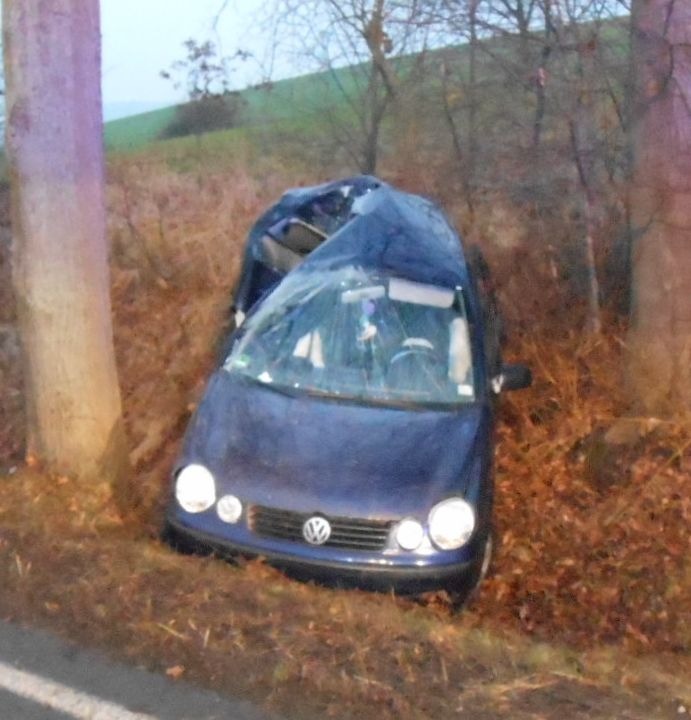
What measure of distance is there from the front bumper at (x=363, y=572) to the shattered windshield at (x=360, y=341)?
1.23m

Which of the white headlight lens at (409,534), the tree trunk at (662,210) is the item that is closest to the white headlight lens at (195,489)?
the white headlight lens at (409,534)

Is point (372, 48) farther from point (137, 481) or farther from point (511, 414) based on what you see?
point (137, 481)

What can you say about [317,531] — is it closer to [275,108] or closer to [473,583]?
[473,583]

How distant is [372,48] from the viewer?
13242 millimetres

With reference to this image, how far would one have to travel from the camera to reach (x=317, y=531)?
5332mm

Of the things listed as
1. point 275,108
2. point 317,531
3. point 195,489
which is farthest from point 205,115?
point 317,531

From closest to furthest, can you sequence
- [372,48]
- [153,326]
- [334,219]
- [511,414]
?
[511,414] < [334,219] < [153,326] < [372,48]

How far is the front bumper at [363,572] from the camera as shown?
5281 mm

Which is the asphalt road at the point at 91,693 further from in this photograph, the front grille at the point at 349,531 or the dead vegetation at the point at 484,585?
the front grille at the point at 349,531

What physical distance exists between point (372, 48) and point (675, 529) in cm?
845

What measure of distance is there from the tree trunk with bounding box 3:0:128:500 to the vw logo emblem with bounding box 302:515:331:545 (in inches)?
70.8

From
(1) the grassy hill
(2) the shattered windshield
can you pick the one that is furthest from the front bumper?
(1) the grassy hill

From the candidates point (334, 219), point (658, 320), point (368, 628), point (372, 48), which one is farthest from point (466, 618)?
point (372, 48)

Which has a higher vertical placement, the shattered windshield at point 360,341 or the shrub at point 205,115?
the shrub at point 205,115
